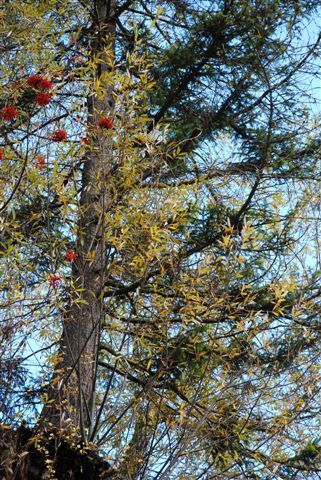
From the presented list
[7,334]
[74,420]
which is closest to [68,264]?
[74,420]

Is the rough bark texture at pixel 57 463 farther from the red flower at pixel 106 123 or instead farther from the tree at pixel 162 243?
the red flower at pixel 106 123

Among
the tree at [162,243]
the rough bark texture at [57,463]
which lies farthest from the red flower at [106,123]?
the rough bark texture at [57,463]

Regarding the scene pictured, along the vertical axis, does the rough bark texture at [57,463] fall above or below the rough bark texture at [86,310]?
below

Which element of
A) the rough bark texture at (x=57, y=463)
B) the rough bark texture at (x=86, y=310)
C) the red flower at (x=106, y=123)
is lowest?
the rough bark texture at (x=57, y=463)

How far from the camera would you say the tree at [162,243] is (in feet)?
17.5

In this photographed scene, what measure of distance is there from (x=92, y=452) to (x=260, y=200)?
275 cm

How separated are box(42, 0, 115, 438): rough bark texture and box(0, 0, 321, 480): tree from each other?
3cm

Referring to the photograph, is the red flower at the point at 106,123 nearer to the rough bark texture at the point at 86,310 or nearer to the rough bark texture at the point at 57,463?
the rough bark texture at the point at 86,310

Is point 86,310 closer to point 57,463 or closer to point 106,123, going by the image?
point 57,463

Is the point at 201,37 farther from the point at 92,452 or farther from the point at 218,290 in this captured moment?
the point at 92,452

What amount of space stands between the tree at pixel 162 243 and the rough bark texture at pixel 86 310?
0.03 metres

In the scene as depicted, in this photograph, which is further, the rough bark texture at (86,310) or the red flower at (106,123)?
the red flower at (106,123)

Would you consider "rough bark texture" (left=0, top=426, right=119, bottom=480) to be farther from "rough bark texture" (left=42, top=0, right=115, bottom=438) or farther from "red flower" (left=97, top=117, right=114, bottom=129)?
"red flower" (left=97, top=117, right=114, bottom=129)

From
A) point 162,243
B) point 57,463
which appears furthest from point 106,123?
point 57,463
